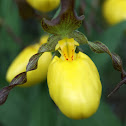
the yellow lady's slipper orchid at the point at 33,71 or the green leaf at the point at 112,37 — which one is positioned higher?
the yellow lady's slipper orchid at the point at 33,71

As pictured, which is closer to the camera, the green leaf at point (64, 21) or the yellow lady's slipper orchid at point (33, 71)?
the green leaf at point (64, 21)

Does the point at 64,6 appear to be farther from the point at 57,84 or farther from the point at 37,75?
the point at 37,75

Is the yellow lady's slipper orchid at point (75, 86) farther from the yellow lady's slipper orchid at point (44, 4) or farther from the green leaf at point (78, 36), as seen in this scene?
the yellow lady's slipper orchid at point (44, 4)

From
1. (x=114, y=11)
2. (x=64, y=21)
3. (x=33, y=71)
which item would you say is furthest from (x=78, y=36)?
(x=114, y=11)

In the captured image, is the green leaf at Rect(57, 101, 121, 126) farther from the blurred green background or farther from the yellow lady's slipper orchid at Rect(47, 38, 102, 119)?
the yellow lady's slipper orchid at Rect(47, 38, 102, 119)

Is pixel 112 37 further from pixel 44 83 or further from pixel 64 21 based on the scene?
pixel 64 21

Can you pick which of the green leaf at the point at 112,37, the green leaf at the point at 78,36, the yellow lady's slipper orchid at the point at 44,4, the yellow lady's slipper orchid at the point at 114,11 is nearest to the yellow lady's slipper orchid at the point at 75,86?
the green leaf at the point at 78,36
